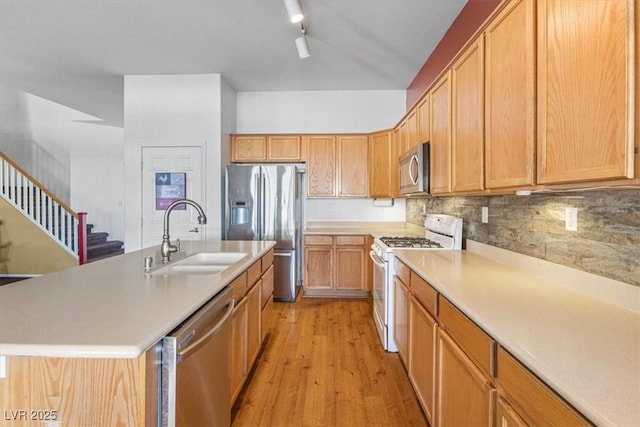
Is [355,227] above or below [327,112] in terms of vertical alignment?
below

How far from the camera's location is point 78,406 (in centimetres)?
92

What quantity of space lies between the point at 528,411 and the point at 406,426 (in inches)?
47.4

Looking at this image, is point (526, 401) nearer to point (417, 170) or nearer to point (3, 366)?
point (3, 366)

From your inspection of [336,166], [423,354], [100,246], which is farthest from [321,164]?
[100,246]

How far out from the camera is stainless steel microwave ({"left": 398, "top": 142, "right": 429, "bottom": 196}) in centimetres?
264

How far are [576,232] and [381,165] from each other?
297 cm

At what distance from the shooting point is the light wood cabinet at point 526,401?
29.0 inches

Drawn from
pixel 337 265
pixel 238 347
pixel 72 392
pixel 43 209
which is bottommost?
pixel 238 347

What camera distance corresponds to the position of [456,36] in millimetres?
2895

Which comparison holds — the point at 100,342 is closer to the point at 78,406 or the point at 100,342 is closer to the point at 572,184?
the point at 78,406

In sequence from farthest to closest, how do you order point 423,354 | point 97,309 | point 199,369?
point 423,354, point 199,369, point 97,309

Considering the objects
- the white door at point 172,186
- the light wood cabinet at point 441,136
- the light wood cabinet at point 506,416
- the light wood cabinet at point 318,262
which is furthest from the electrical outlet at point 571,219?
the white door at point 172,186

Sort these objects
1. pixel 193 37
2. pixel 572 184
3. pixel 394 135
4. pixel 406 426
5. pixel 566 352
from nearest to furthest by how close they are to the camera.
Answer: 1. pixel 566 352
2. pixel 572 184
3. pixel 406 426
4. pixel 193 37
5. pixel 394 135

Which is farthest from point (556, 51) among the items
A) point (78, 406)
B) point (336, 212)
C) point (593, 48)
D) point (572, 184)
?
point (336, 212)
